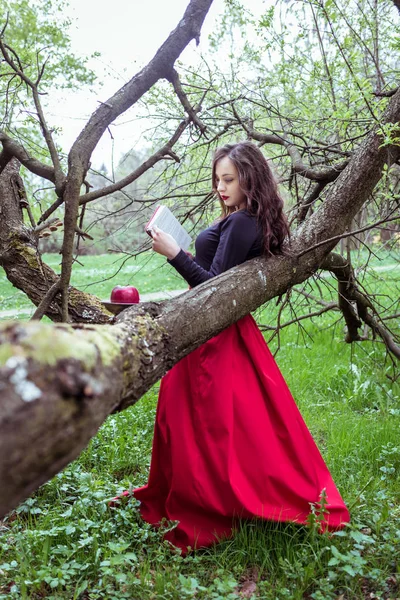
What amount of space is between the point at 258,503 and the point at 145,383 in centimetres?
94

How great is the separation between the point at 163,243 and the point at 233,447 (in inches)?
34.5

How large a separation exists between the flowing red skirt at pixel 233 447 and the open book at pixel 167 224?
442 millimetres

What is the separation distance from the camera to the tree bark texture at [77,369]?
1111mm

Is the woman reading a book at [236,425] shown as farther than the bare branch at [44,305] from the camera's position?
Yes

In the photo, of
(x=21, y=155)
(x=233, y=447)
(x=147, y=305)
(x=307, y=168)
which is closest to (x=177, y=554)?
(x=233, y=447)

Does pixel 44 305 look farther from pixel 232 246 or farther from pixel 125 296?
pixel 232 246

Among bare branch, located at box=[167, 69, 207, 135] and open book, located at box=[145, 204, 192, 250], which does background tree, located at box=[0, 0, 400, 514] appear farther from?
open book, located at box=[145, 204, 192, 250]

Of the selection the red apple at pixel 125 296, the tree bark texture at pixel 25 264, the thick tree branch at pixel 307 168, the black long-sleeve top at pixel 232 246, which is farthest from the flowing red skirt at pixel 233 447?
the thick tree branch at pixel 307 168

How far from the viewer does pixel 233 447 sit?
2.35 metres

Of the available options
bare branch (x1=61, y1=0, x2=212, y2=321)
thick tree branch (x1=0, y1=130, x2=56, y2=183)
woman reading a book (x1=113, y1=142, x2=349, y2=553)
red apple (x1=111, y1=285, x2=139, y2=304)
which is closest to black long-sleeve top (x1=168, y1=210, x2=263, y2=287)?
woman reading a book (x1=113, y1=142, x2=349, y2=553)

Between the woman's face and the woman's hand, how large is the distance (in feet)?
1.51

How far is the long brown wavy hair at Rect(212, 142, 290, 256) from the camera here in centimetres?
246

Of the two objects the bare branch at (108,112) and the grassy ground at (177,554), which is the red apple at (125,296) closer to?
the bare branch at (108,112)

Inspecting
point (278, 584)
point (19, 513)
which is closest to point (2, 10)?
point (19, 513)
